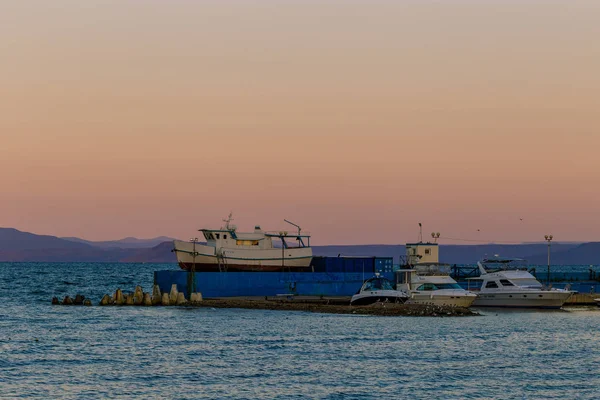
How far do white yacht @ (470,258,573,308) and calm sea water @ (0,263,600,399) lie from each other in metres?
7.04

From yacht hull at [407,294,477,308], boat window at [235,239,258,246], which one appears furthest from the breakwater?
boat window at [235,239,258,246]

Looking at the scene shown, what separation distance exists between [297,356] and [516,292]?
120ft

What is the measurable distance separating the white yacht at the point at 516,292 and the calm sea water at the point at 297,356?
23.1 feet

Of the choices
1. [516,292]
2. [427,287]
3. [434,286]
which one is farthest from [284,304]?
[516,292]

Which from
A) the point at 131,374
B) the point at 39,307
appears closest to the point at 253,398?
the point at 131,374

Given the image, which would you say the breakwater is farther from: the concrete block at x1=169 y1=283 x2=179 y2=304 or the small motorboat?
the small motorboat

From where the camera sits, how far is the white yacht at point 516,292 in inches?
2997

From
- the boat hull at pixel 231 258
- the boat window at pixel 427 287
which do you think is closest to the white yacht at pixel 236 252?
the boat hull at pixel 231 258

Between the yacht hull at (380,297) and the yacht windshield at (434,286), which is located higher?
the yacht windshield at (434,286)

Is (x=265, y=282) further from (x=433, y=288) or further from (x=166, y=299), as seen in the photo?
(x=433, y=288)

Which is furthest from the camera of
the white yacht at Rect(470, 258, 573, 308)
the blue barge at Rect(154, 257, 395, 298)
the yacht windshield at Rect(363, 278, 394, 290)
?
the blue barge at Rect(154, 257, 395, 298)

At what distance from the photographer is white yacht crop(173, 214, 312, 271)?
82875 mm

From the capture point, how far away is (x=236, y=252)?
8419cm

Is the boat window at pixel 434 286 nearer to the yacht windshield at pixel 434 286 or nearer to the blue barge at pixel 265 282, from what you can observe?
the yacht windshield at pixel 434 286
